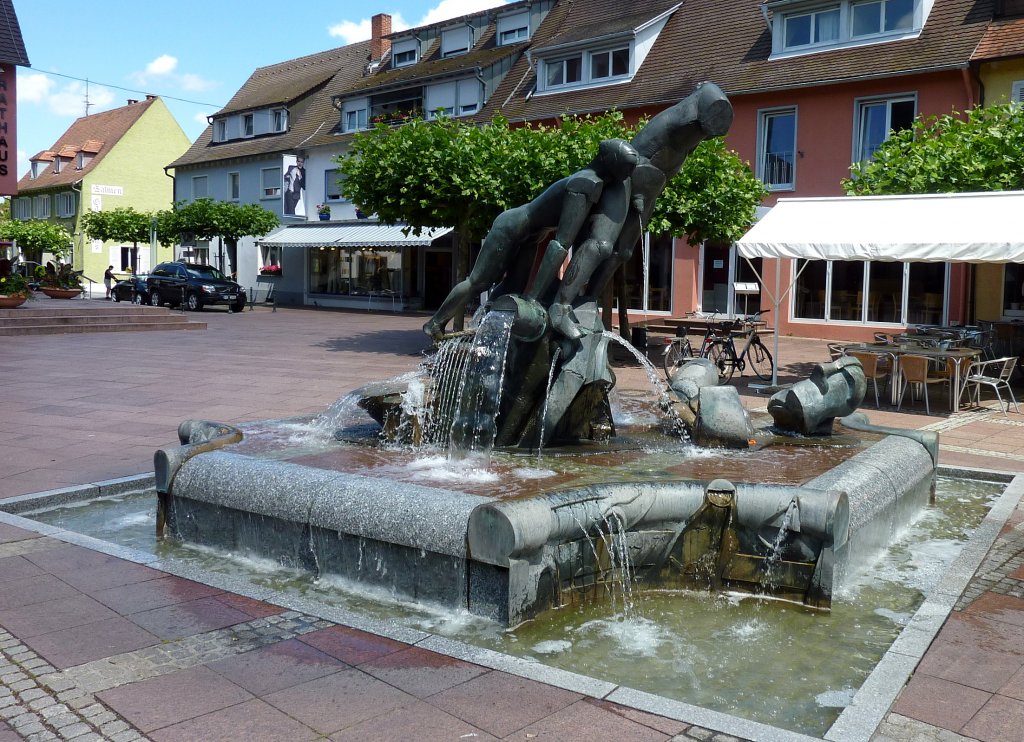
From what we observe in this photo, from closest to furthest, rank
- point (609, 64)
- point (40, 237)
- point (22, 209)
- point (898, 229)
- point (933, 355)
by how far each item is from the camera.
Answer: point (933, 355) → point (898, 229) → point (609, 64) → point (40, 237) → point (22, 209)

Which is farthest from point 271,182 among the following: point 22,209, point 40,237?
point 22,209

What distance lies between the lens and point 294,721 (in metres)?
3.40

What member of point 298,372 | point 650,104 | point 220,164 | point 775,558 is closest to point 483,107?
point 650,104

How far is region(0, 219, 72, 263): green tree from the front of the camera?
5047 centimetres

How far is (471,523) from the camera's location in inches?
182

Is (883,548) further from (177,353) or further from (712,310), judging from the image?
(712,310)

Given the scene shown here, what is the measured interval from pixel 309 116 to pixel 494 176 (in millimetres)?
26184

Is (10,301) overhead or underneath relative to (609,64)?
underneath

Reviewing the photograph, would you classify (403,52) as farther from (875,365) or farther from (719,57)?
(875,365)

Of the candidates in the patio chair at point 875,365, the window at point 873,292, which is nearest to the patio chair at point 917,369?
the patio chair at point 875,365

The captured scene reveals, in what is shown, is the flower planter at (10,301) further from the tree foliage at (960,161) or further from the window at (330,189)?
the tree foliage at (960,161)

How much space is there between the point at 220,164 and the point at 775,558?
139 ft

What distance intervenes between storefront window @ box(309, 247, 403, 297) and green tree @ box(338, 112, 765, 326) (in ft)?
60.6

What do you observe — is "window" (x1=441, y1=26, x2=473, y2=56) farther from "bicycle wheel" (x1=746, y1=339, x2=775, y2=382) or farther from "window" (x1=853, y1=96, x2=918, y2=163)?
"bicycle wheel" (x1=746, y1=339, x2=775, y2=382)
